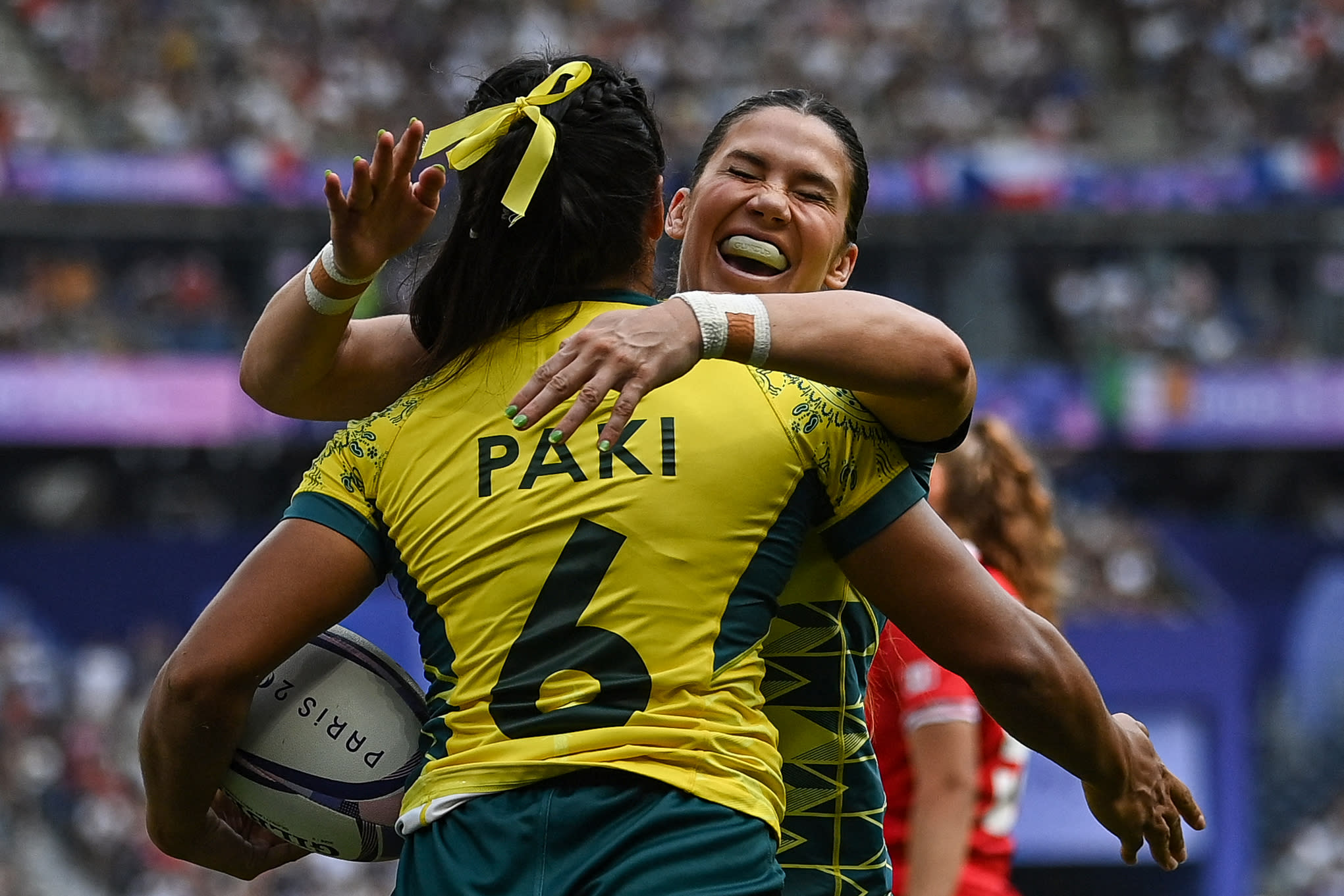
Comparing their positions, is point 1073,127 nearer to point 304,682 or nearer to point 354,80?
point 354,80

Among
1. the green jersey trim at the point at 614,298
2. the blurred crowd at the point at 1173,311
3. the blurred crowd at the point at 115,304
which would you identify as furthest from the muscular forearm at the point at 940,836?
the blurred crowd at the point at 1173,311

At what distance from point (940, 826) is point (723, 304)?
5.79 ft

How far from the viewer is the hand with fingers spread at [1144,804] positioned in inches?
89.1

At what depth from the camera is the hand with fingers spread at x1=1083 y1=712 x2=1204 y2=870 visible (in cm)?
226

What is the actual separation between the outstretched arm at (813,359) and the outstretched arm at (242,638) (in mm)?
379

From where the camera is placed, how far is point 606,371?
177 centimetres

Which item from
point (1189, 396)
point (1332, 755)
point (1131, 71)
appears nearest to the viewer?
point (1332, 755)

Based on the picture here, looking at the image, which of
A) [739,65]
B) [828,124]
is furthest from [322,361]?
[739,65]

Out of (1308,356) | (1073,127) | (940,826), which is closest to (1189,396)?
(1308,356)

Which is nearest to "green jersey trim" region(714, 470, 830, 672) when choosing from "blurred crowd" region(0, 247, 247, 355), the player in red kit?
the player in red kit

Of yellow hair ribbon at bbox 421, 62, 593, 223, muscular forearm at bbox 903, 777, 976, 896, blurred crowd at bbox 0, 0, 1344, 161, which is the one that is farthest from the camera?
blurred crowd at bbox 0, 0, 1344, 161

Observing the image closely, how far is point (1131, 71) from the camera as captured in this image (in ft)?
67.2

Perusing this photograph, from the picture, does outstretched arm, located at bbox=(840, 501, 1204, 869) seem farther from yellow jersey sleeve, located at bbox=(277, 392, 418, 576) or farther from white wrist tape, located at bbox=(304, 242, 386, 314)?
white wrist tape, located at bbox=(304, 242, 386, 314)

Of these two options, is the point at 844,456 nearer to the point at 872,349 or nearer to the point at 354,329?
the point at 872,349
